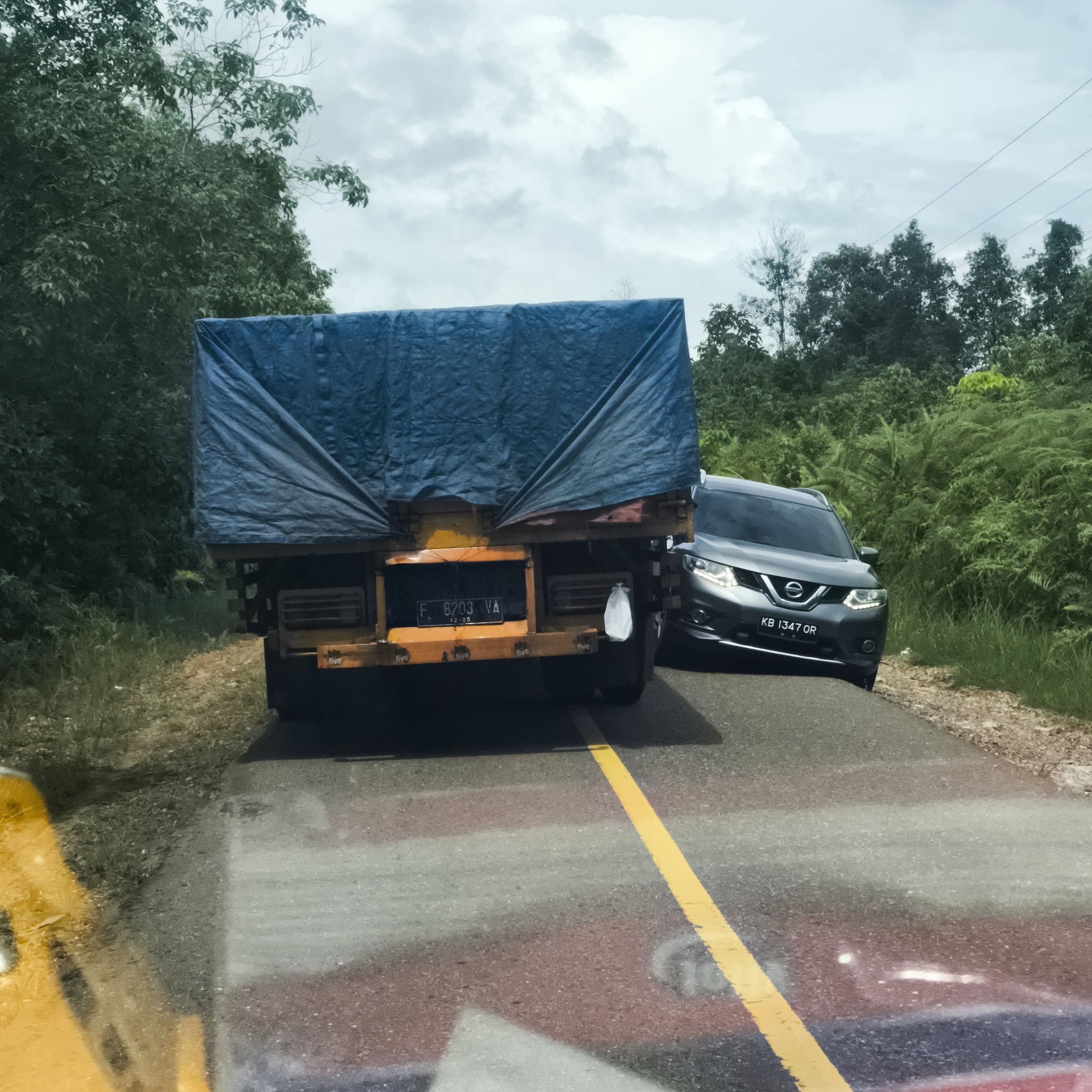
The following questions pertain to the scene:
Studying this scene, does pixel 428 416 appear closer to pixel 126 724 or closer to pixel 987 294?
pixel 126 724

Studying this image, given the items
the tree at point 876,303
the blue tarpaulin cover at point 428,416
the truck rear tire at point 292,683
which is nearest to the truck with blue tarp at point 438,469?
the blue tarpaulin cover at point 428,416

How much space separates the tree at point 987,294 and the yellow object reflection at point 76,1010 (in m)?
70.4

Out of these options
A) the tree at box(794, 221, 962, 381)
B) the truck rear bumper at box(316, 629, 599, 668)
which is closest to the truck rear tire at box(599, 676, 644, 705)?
the truck rear bumper at box(316, 629, 599, 668)

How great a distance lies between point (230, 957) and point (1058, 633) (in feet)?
31.4

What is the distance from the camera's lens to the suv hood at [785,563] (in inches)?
453

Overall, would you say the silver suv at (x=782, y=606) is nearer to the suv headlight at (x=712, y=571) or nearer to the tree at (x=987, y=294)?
the suv headlight at (x=712, y=571)

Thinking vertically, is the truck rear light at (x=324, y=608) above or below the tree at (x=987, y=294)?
below

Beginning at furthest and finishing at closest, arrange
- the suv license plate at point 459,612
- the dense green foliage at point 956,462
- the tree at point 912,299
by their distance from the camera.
A: the tree at point 912,299
the dense green foliage at point 956,462
the suv license plate at point 459,612

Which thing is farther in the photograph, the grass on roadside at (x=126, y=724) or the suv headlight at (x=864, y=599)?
the suv headlight at (x=864, y=599)

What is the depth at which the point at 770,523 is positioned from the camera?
1284 centimetres

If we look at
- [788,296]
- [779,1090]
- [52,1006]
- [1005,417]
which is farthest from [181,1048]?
[788,296]

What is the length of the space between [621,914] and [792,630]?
243 inches

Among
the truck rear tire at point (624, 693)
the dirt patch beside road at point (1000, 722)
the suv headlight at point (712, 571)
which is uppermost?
the suv headlight at point (712, 571)

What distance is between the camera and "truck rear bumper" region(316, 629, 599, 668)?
8.46 meters
